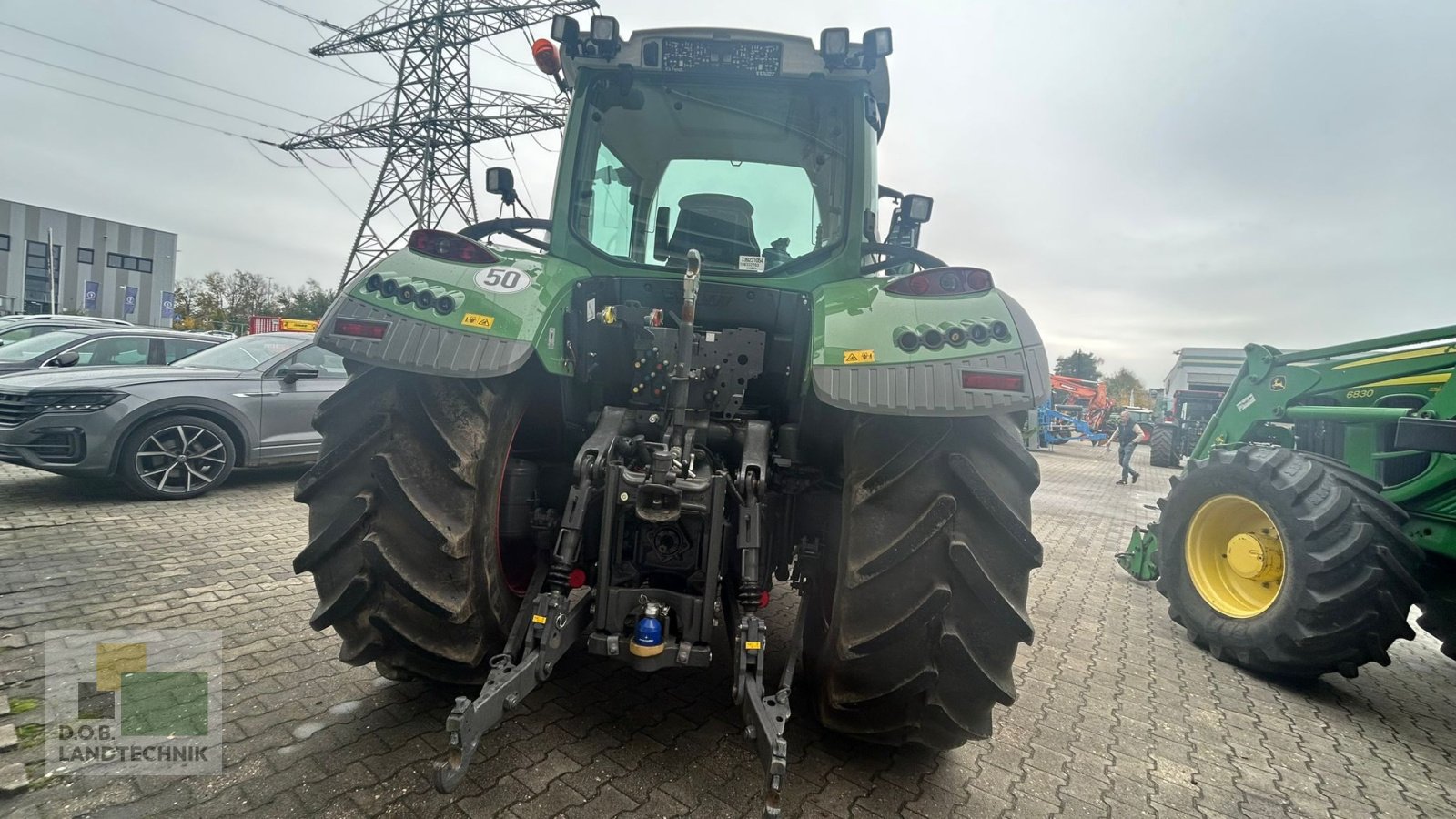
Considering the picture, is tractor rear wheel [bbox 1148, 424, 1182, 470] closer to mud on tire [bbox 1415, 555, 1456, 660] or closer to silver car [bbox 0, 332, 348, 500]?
mud on tire [bbox 1415, 555, 1456, 660]

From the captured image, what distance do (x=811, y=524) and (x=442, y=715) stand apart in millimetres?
1608

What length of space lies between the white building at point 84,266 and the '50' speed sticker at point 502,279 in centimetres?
4909

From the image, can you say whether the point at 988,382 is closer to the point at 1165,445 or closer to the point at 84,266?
the point at 1165,445

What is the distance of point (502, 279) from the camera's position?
237 cm

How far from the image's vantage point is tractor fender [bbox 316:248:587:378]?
2.10m

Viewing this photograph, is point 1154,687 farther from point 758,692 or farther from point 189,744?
point 189,744

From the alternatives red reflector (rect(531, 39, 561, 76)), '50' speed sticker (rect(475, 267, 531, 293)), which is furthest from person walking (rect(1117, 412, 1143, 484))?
'50' speed sticker (rect(475, 267, 531, 293))

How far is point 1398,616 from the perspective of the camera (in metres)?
3.26

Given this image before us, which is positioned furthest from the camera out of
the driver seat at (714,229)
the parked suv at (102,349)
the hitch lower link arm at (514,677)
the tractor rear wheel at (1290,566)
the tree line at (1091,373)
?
A: the tree line at (1091,373)

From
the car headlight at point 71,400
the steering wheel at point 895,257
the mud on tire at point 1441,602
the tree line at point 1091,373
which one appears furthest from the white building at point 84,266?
the tree line at point 1091,373

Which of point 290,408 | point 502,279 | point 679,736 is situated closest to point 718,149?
point 502,279

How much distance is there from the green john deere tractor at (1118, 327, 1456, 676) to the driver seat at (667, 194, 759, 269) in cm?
337

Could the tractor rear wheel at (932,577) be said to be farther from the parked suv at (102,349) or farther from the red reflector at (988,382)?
the parked suv at (102,349)

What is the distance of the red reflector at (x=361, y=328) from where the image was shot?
214cm
